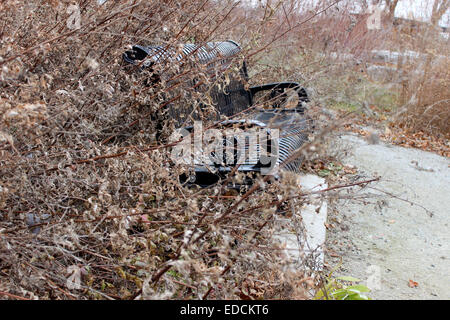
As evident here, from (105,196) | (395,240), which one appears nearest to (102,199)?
(105,196)

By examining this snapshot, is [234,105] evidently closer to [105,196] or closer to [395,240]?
[395,240]

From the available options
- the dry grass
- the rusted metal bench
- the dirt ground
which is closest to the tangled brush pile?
the dry grass

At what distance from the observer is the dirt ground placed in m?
2.91

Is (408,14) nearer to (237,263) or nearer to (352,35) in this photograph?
(352,35)

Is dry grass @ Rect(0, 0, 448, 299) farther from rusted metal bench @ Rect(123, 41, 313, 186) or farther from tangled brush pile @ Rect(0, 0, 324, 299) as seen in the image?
rusted metal bench @ Rect(123, 41, 313, 186)

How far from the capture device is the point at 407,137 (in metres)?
7.25

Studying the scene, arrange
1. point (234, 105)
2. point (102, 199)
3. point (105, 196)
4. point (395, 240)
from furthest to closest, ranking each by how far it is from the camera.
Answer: point (234, 105)
point (395, 240)
point (105, 196)
point (102, 199)

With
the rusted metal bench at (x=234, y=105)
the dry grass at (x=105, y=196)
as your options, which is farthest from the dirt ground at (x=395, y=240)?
the dry grass at (x=105, y=196)

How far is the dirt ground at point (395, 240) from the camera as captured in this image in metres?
2.91

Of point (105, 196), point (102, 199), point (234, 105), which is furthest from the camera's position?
point (234, 105)

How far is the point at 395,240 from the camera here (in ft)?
11.8

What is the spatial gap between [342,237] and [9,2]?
286 centimetres

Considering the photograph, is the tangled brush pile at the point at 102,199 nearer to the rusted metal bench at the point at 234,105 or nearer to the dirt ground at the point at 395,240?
the rusted metal bench at the point at 234,105
